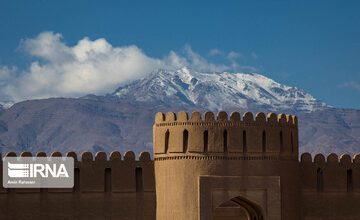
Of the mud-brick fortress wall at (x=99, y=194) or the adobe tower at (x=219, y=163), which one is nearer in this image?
the adobe tower at (x=219, y=163)

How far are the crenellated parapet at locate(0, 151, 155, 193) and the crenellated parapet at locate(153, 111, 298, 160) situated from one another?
1819 millimetres

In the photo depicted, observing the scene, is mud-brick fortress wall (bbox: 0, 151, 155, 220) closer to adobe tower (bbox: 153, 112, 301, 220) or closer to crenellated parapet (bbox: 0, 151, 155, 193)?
crenellated parapet (bbox: 0, 151, 155, 193)

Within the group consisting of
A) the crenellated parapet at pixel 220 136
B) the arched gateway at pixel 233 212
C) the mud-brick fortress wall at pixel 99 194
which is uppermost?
the crenellated parapet at pixel 220 136

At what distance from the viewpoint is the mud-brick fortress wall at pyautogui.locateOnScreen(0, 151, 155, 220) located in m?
42.0

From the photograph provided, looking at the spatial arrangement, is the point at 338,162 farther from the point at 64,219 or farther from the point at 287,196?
Result: the point at 64,219

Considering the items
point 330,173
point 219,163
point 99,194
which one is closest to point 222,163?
point 219,163

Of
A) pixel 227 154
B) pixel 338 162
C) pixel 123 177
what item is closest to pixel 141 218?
pixel 123 177

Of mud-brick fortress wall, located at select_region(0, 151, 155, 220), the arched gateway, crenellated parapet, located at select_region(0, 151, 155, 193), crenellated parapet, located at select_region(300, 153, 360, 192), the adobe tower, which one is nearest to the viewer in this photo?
the adobe tower

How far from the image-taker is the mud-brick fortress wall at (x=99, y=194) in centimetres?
4200

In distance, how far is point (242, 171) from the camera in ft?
136

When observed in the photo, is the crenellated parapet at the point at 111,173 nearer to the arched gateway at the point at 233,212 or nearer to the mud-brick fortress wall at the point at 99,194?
the mud-brick fortress wall at the point at 99,194

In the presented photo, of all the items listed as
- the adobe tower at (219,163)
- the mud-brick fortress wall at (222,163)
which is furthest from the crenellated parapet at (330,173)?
the adobe tower at (219,163)

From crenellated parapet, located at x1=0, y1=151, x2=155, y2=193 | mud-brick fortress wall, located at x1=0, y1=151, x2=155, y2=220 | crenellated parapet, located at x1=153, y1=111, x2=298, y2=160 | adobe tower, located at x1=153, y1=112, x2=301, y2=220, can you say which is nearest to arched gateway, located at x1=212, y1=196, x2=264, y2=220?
adobe tower, located at x1=153, y1=112, x2=301, y2=220

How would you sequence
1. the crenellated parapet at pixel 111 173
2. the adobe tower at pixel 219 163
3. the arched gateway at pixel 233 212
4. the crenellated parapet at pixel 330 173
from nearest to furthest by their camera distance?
the adobe tower at pixel 219 163 < the crenellated parapet at pixel 111 173 < the arched gateway at pixel 233 212 < the crenellated parapet at pixel 330 173
